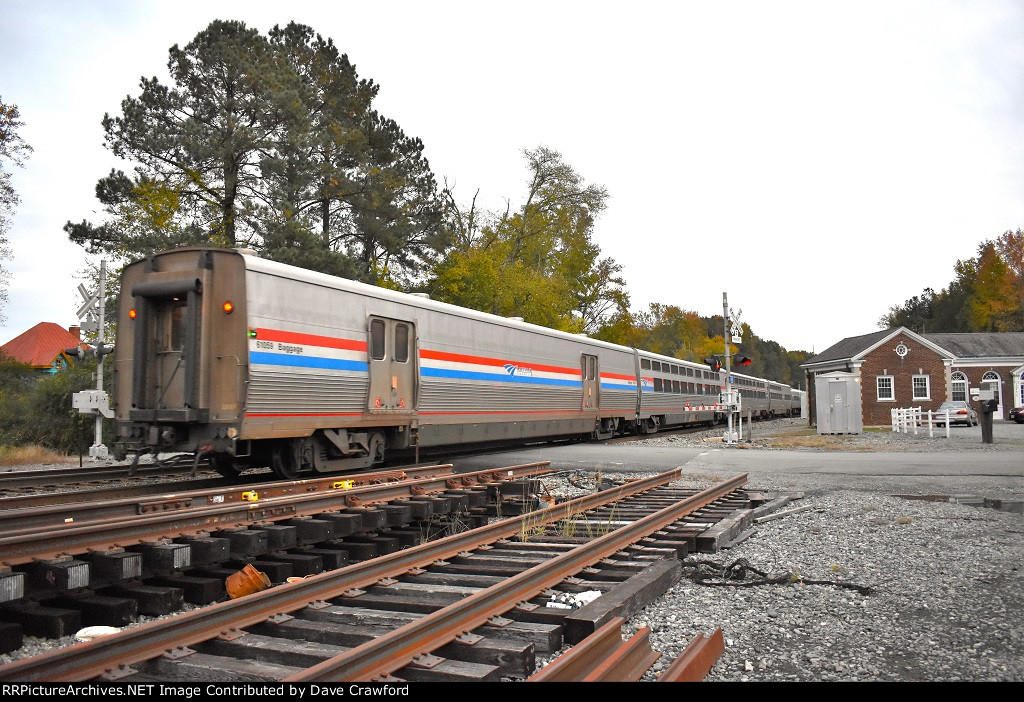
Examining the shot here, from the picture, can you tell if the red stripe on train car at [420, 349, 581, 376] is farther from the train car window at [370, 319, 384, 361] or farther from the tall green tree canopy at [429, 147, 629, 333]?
the tall green tree canopy at [429, 147, 629, 333]

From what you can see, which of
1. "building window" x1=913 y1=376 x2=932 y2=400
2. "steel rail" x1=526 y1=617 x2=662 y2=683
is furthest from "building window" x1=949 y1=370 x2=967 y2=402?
"steel rail" x1=526 y1=617 x2=662 y2=683

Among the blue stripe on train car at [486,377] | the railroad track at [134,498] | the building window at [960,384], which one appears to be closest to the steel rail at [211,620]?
the railroad track at [134,498]

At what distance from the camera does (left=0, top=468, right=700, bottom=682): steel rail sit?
334 centimetres

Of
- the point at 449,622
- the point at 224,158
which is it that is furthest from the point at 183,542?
the point at 224,158

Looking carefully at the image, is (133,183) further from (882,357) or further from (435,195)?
(882,357)

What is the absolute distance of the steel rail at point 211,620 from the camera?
11.0 feet

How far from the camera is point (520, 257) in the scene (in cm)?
4622

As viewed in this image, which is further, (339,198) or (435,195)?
(435,195)

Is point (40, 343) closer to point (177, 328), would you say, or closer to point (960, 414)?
point (177, 328)

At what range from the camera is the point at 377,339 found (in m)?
12.5

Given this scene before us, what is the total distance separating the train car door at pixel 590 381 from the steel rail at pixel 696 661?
56.3 ft
